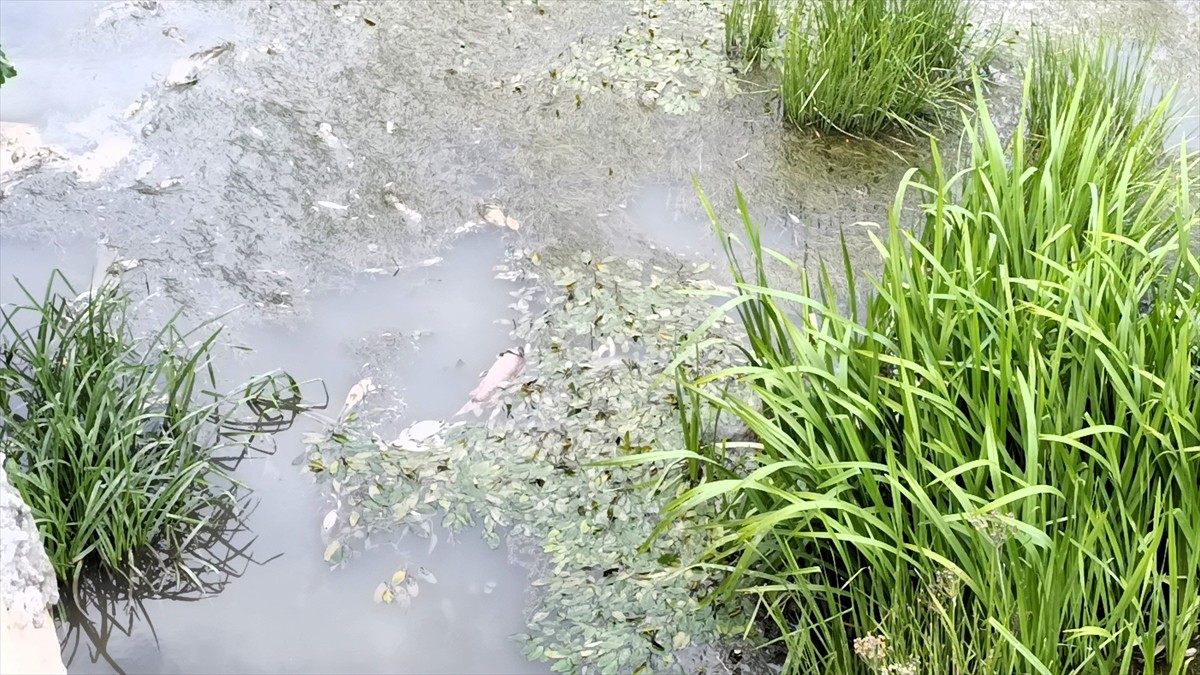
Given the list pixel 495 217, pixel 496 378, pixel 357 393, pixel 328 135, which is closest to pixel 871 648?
pixel 496 378

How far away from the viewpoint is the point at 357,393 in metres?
2.79

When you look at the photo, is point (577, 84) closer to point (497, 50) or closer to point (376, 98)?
point (497, 50)

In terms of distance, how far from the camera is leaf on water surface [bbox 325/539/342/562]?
2418 millimetres

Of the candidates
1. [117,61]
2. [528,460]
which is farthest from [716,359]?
[117,61]

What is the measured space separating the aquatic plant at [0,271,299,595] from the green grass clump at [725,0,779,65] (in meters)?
2.37

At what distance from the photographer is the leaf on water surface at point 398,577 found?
2379 millimetres

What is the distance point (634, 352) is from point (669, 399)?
0.72 ft

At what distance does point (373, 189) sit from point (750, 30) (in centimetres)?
167

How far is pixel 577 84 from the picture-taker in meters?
3.97

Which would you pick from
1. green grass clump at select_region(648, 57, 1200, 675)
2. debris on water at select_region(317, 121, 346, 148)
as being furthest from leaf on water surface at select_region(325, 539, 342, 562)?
debris on water at select_region(317, 121, 346, 148)

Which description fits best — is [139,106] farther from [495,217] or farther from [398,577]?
[398,577]

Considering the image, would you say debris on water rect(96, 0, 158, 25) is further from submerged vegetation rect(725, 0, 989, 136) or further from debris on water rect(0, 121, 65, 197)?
submerged vegetation rect(725, 0, 989, 136)

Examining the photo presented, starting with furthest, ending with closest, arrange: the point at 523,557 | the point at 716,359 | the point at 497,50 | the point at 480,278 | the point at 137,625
A: 1. the point at 497,50
2. the point at 480,278
3. the point at 716,359
4. the point at 523,557
5. the point at 137,625

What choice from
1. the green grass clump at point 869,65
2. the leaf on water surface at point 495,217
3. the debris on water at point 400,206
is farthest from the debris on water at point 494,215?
the green grass clump at point 869,65
